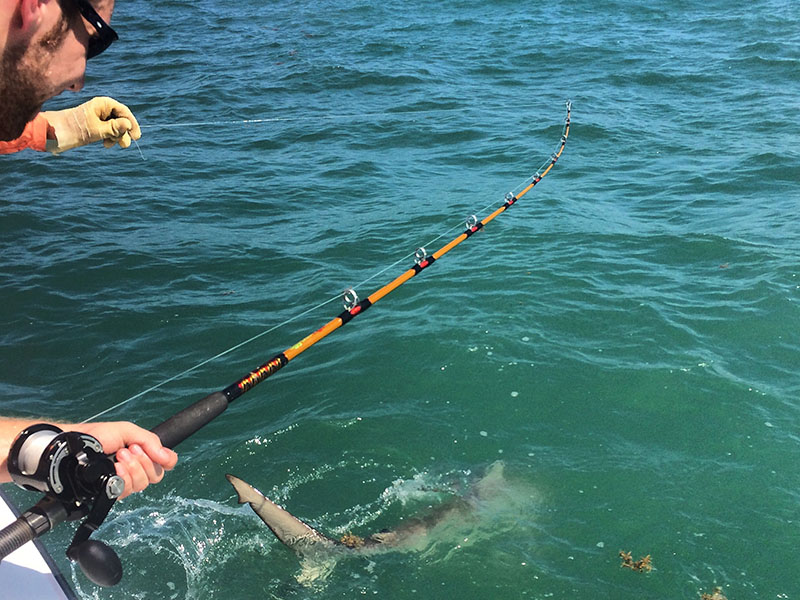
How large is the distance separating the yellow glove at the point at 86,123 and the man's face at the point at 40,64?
10.9 ft

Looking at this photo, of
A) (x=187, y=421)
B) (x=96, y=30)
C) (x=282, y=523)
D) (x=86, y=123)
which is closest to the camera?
(x=96, y=30)

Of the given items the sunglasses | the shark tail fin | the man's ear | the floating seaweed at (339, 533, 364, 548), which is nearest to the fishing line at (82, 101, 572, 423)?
the shark tail fin

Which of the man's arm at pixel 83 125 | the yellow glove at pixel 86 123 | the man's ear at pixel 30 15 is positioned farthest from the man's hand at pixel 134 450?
the yellow glove at pixel 86 123

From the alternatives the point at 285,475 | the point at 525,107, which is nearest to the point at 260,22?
the point at 525,107

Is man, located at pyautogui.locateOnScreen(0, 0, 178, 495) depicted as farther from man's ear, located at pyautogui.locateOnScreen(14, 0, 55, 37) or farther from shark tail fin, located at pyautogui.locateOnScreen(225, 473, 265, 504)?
shark tail fin, located at pyautogui.locateOnScreen(225, 473, 265, 504)

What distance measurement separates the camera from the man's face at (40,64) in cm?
167

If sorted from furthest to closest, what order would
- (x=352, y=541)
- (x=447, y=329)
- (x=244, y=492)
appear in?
(x=447, y=329) < (x=352, y=541) < (x=244, y=492)

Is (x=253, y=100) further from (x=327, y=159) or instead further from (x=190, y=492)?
(x=190, y=492)

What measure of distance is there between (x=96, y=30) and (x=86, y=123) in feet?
11.5

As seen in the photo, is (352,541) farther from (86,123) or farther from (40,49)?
(40,49)

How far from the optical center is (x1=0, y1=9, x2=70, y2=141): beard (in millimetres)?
1661

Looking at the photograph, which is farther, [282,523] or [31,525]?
[282,523]

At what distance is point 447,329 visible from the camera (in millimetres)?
7039

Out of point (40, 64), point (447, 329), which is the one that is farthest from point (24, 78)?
point (447, 329)
